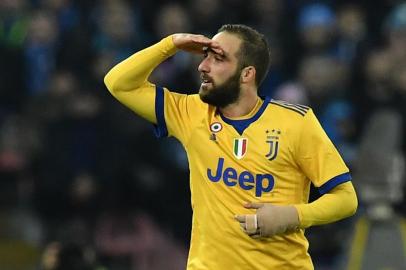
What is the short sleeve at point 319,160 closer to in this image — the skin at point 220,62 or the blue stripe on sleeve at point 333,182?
the blue stripe on sleeve at point 333,182

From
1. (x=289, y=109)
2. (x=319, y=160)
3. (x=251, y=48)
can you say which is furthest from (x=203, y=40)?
(x=319, y=160)

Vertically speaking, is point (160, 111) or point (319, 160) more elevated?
point (160, 111)

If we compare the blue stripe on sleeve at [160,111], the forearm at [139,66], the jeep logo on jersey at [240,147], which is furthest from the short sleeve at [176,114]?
the jeep logo on jersey at [240,147]

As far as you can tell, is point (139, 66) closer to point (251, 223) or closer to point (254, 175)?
point (254, 175)

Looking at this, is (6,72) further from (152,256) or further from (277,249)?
(277,249)

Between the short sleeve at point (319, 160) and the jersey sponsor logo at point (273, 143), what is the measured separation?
10 cm

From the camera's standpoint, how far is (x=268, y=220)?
5527mm

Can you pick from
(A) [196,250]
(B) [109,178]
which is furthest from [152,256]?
(A) [196,250]

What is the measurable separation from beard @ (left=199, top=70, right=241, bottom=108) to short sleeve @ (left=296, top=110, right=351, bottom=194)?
0.38 metres

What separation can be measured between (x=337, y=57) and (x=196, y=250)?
575 centimetres

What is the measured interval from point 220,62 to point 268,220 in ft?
2.74

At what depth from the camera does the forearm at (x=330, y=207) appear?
5.64m

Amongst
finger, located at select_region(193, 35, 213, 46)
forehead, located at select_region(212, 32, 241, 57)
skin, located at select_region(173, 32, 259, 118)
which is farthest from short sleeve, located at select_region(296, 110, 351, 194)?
finger, located at select_region(193, 35, 213, 46)

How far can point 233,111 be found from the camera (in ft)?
19.5
